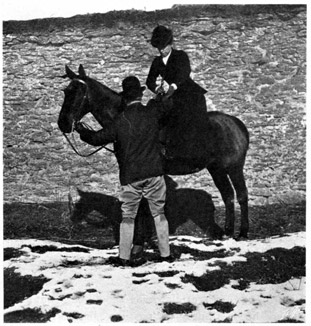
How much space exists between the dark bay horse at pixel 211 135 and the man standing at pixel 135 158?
0.23m

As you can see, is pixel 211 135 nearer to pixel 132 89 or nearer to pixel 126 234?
pixel 132 89

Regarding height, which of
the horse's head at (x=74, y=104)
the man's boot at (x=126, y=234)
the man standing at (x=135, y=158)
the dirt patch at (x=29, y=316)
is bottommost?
the dirt patch at (x=29, y=316)

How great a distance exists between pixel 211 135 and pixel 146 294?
2.26m

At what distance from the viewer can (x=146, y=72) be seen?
25.3 ft

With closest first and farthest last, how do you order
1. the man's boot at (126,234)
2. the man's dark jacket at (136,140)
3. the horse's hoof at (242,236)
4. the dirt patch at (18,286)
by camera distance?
the dirt patch at (18,286) → the man's dark jacket at (136,140) → the man's boot at (126,234) → the horse's hoof at (242,236)

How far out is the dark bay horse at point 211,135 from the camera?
629cm

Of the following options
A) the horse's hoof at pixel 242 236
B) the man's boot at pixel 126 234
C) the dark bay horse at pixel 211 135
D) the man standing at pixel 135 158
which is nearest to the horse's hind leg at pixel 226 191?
the dark bay horse at pixel 211 135

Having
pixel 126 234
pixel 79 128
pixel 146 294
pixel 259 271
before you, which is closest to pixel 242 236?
pixel 259 271

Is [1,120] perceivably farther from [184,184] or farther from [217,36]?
[217,36]

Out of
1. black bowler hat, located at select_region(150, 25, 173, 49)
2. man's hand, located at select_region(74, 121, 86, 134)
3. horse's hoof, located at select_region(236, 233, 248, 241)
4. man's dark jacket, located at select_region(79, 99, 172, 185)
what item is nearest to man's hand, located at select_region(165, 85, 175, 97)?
man's dark jacket, located at select_region(79, 99, 172, 185)

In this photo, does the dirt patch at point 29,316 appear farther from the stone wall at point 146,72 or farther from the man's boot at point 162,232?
the stone wall at point 146,72

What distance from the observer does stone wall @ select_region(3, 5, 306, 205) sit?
301 inches

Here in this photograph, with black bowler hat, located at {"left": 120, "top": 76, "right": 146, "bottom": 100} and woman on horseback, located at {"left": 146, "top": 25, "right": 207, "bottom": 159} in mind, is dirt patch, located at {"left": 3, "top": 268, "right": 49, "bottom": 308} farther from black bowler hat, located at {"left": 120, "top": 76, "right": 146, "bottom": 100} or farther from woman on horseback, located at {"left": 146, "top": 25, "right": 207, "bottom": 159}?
black bowler hat, located at {"left": 120, "top": 76, "right": 146, "bottom": 100}

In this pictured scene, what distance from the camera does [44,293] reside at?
5.62 m
